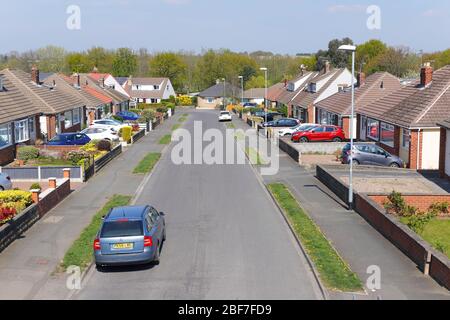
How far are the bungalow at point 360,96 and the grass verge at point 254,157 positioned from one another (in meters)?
8.34

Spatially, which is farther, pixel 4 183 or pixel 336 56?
pixel 336 56

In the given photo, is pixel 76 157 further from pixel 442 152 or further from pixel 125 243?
pixel 442 152

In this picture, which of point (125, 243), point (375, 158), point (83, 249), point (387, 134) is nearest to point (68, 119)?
point (387, 134)

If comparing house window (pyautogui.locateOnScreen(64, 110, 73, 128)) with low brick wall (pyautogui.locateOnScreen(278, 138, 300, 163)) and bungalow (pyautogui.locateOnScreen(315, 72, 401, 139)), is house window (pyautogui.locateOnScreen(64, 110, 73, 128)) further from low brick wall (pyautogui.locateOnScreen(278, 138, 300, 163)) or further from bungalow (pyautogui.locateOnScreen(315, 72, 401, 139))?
bungalow (pyautogui.locateOnScreen(315, 72, 401, 139))

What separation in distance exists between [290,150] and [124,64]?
10395 cm

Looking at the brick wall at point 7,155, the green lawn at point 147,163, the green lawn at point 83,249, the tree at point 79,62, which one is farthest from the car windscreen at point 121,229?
the tree at point 79,62

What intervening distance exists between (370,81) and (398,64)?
179 feet

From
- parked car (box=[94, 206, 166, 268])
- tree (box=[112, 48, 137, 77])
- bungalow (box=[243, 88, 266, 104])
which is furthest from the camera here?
tree (box=[112, 48, 137, 77])

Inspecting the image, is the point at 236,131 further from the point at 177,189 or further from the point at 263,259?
the point at 263,259

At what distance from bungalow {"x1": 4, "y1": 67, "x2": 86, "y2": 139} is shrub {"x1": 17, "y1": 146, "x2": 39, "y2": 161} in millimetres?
6518

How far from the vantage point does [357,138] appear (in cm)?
4553

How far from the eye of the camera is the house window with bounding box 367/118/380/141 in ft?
133

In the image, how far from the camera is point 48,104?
4506 centimetres

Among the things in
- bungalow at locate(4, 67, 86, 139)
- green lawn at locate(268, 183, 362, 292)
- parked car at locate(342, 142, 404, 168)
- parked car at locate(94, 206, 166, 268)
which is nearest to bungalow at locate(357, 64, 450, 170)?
parked car at locate(342, 142, 404, 168)
